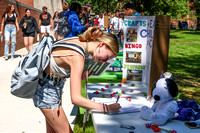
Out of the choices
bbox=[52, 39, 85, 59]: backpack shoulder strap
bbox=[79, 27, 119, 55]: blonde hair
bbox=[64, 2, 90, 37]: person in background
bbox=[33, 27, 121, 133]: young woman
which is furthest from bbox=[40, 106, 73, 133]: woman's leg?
bbox=[64, 2, 90, 37]: person in background

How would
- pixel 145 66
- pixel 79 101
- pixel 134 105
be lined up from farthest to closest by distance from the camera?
pixel 145 66, pixel 134 105, pixel 79 101

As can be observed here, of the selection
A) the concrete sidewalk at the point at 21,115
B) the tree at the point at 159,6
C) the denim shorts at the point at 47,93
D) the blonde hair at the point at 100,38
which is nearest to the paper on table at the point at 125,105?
the denim shorts at the point at 47,93

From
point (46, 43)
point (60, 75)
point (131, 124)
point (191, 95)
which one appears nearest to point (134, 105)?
point (131, 124)

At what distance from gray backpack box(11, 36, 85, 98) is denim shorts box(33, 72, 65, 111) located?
0.05 metres

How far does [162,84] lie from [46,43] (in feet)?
4.12

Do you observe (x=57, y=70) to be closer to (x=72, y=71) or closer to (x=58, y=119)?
(x=72, y=71)

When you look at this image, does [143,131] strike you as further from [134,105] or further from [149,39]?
[149,39]

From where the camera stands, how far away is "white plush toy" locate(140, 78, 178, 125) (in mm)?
2510

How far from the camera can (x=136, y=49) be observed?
457 centimetres

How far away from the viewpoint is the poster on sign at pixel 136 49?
177 inches

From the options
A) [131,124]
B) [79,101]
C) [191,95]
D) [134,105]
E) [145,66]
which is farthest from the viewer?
[191,95]

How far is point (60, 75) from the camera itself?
A: 248 cm

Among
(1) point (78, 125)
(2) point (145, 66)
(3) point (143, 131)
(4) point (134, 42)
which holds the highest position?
(4) point (134, 42)

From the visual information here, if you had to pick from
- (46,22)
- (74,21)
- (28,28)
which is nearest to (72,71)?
(74,21)
